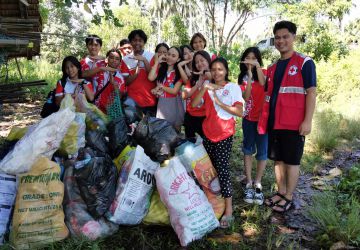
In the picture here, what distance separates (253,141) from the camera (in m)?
3.49

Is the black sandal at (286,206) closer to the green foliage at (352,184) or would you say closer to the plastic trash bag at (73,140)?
the green foliage at (352,184)

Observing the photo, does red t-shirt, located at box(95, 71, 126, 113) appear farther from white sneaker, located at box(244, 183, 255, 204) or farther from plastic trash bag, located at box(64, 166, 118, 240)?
white sneaker, located at box(244, 183, 255, 204)

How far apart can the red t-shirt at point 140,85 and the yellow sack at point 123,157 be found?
2.20ft

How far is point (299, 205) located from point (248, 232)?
803mm

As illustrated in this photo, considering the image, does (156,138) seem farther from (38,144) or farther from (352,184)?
(352,184)

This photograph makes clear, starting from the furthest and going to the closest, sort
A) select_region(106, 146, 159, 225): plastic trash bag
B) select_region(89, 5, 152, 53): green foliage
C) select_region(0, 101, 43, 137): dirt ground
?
select_region(89, 5, 152, 53): green foliage < select_region(0, 101, 43, 137): dirt ground < select_region(106, 146, 159, 225): plastic trash bag

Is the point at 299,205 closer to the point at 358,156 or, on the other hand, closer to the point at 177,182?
the point at 177,182

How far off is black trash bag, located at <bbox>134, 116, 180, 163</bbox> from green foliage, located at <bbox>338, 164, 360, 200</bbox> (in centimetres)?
194

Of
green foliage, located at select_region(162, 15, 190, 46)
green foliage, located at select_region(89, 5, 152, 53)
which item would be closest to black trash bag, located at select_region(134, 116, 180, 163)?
green foliage, located at select_region(162, 15, 190, 46)

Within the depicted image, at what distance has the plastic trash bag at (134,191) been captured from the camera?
266 centimetres

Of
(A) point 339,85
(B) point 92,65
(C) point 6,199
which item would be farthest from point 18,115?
(A) point 339,85

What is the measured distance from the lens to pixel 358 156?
4855 millimetres

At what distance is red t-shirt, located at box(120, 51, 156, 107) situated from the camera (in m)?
3.59

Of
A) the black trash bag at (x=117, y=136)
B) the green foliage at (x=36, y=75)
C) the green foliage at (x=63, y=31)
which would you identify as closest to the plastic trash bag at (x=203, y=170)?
the black trash bag at (x=117, y=136)
